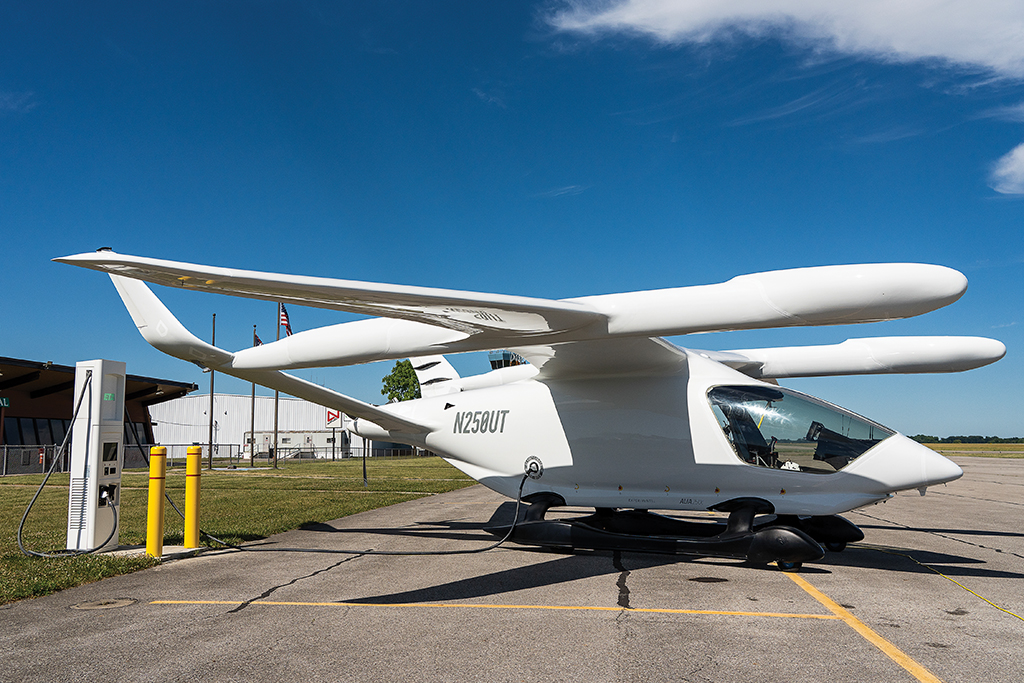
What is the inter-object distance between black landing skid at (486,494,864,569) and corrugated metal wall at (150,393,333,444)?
71.1 metres

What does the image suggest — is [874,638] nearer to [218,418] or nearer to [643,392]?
[643,392]

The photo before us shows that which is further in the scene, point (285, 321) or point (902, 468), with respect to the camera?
point (285, 321)

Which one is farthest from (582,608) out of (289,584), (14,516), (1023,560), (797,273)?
(14,516)

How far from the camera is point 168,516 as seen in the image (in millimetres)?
12953

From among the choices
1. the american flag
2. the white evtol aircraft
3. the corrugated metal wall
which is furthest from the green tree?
the white evtol aircraft

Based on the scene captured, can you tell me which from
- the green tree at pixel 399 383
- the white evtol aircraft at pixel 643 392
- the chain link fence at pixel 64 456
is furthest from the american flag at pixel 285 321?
the green tree at pixel 399 383

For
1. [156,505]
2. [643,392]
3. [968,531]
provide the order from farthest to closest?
[968,531]
[643,392]
[156,505]

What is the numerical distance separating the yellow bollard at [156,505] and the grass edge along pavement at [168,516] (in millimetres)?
182

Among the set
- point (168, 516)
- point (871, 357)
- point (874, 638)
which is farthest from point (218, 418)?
point (874, 638)

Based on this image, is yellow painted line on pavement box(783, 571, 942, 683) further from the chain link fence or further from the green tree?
the green tree

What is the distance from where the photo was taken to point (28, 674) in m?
4.25

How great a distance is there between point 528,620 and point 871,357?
727cm

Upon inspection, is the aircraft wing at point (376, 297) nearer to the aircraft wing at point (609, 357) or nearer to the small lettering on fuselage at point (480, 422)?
the aircraft wing at point (609, 357)

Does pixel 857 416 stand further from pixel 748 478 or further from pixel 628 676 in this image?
pixel 628 676
